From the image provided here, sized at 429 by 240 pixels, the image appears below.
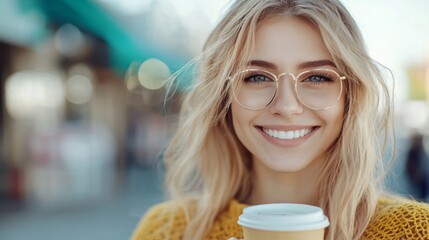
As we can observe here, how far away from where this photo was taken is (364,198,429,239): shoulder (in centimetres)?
208

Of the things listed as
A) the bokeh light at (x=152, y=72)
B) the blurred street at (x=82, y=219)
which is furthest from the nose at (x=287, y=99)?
the bokeh light at (x=152, y=72)

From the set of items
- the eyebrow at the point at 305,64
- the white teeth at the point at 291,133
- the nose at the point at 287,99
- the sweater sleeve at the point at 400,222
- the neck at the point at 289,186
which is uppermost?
the eyebrow at the point at 305,64

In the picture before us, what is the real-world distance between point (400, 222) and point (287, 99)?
54 cm

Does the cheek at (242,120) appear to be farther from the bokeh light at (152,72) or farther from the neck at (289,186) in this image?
the bokeh light at (152,72)

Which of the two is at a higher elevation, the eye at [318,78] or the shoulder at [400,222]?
the eye at [318,78]

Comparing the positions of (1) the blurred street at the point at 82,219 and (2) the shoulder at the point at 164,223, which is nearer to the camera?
(2) the shoulder at the point at 164,223

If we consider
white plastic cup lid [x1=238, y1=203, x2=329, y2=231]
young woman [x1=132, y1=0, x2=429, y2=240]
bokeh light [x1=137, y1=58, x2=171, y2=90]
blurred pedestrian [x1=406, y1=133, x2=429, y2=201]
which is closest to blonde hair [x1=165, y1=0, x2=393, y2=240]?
young woman [x1=132, y1=0, x2=429, y2=240]

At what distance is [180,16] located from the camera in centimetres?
1116

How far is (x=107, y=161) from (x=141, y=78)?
1.74 m

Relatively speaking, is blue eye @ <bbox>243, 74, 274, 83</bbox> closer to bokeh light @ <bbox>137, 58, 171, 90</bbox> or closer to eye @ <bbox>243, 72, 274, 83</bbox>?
eye @ <bbox>243, 72, 274, 83</bbox>

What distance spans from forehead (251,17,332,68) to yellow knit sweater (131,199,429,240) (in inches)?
21.6

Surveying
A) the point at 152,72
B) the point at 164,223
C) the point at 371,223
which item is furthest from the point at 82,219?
the point at 371,223

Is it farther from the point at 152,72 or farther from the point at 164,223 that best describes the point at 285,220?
the point at 152,72

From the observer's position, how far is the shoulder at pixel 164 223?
2.58m
